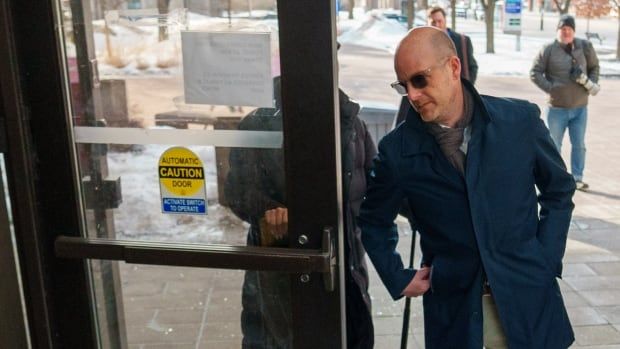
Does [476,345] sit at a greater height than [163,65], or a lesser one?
lesser

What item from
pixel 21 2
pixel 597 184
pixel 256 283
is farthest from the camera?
pixel 597 184

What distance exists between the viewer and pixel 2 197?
2.37m

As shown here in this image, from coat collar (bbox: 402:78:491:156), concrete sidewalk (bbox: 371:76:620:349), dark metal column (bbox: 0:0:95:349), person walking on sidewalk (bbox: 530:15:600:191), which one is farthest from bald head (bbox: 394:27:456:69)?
person walking on sidewalk (bbox: 530:15:600:191)

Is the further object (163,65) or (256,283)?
(256,283)

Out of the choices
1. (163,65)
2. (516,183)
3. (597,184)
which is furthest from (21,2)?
(597,184)

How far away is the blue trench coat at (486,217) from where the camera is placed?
217 centimetres

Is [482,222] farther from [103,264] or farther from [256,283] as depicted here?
[103,264]

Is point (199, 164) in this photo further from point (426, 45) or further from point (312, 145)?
point (426, 45)

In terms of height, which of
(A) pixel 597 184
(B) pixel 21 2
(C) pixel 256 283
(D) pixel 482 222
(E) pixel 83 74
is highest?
(B) pixel 21 2

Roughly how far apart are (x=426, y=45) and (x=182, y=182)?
883 mm

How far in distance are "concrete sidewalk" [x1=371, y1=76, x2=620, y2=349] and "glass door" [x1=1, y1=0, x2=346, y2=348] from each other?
176cm

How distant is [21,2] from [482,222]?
1591mm

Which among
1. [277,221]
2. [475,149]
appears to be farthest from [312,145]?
[475,149]

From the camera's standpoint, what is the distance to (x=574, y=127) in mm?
7027
